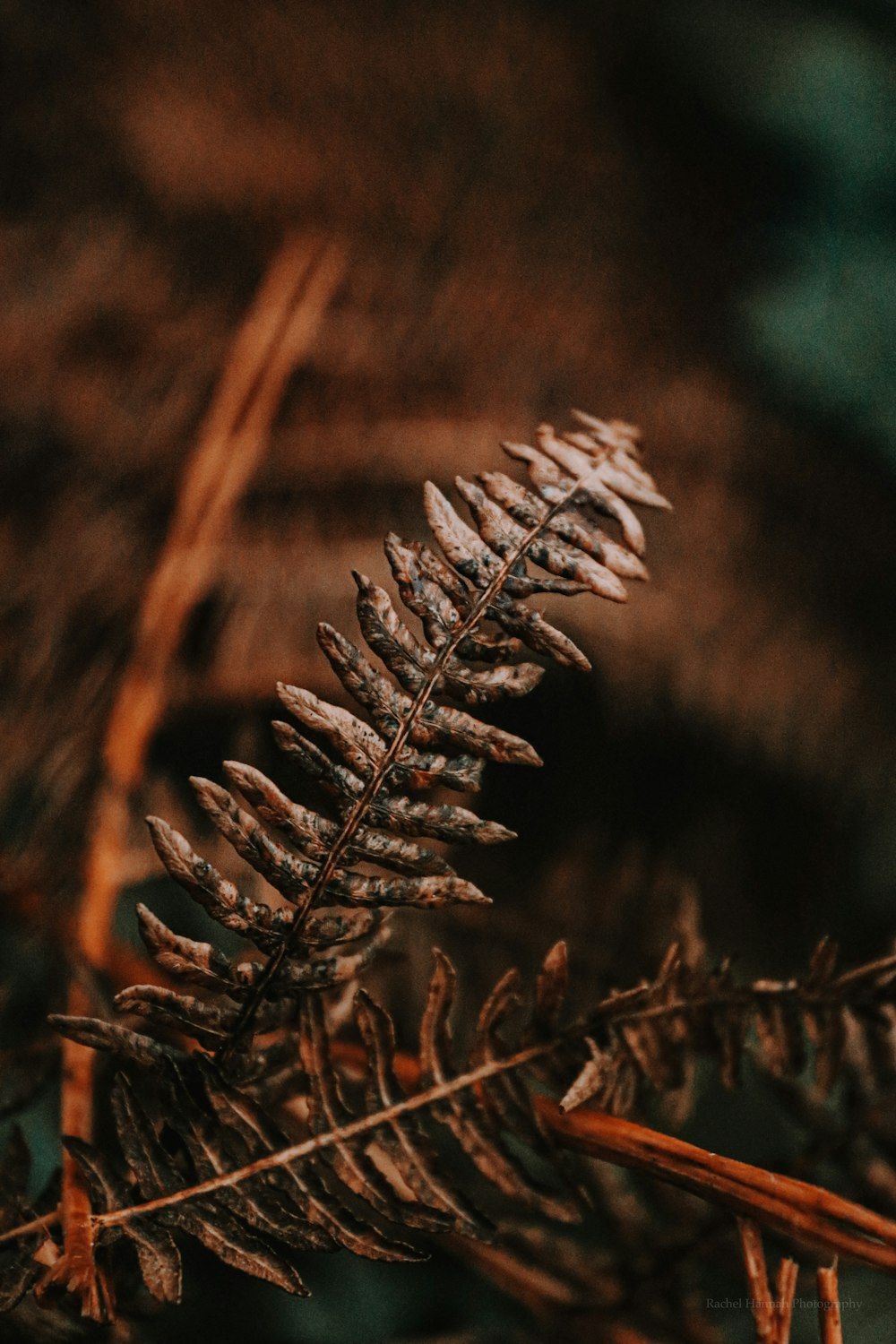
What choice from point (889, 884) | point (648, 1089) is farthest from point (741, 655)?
point (648, 1089)

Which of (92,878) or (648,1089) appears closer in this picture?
(648,1089)

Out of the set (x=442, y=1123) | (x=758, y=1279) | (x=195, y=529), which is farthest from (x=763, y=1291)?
(x=195, y=529)

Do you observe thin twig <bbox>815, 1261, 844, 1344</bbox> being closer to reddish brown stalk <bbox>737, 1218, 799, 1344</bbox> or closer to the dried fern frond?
reddish brown stalk <bbox>737, 1218, 799, 1344</bbox>

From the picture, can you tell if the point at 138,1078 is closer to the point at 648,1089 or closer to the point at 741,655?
the point at 648,1089

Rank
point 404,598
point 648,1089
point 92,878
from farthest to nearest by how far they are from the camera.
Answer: point 92,878
point 648,1089
point 404,598

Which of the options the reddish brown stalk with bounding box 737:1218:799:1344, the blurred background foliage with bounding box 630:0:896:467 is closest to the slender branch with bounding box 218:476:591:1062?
the reddish brown stalk with bounding box 737:1218:799:1344

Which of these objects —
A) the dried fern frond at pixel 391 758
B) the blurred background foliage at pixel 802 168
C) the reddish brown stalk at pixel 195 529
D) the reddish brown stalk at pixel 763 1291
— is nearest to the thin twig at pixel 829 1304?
the reddish brown stalk at pixel 763 1291

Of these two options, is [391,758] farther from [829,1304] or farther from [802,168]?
[802,168]
